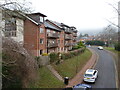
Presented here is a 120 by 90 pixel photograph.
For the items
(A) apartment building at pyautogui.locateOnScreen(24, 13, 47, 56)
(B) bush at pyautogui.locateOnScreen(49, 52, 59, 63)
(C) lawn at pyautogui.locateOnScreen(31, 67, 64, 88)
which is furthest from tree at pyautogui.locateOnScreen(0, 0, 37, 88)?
(A) apartment building at pyautogui.locateOnScreen(24, 13, 47, 56)

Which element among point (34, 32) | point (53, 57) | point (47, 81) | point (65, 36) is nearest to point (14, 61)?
point (47, 81)

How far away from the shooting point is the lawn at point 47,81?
13.3 m

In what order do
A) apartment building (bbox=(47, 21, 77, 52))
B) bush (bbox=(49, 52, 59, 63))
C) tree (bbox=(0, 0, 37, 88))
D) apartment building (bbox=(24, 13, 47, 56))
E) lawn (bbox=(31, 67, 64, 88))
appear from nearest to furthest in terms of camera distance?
tree (bbox=(0, 0, 37, 88))
lawn (bbox=(31, 67, 64, 88))
bush (bbox=(49, 52, 59, 63))
apartment building (bbox=(24, 13, 47, 56))
apartment building (bbox=(47, 21, 77, 52))

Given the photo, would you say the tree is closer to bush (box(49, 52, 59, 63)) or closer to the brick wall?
bush (box(49, 52, 59, 63))

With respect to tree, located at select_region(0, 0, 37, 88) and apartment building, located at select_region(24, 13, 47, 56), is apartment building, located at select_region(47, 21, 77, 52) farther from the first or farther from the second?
tree, located at select_region(0, 0, 37, 88)

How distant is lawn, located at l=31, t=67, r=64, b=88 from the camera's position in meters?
13.3

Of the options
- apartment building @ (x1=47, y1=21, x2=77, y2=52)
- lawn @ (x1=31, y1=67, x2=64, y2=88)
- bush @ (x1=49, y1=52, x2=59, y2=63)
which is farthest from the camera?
apartment building @ (x1=47, y1=21, x2=77, y2=52)

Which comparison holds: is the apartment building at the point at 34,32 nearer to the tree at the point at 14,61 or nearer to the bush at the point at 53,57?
the bush at the point at 53,57

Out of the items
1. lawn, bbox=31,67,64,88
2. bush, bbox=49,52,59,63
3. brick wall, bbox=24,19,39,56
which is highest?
brick wall, bbox=24,19,39,56

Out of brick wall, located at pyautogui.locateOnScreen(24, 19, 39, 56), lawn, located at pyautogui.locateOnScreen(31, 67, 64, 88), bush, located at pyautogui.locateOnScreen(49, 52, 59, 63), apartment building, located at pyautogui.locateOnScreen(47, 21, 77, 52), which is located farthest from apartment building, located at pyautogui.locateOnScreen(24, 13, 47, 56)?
apartment building, located at pyautogui.locateOnScreen(47, 21, 77, 52)

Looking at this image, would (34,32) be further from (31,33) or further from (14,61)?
(14,61)

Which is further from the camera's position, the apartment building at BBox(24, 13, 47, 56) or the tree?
the apartment building at BBox(24, 13, 47, 56)

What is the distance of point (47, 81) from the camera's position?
14.3m

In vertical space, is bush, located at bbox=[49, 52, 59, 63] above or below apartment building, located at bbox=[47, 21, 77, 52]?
below
